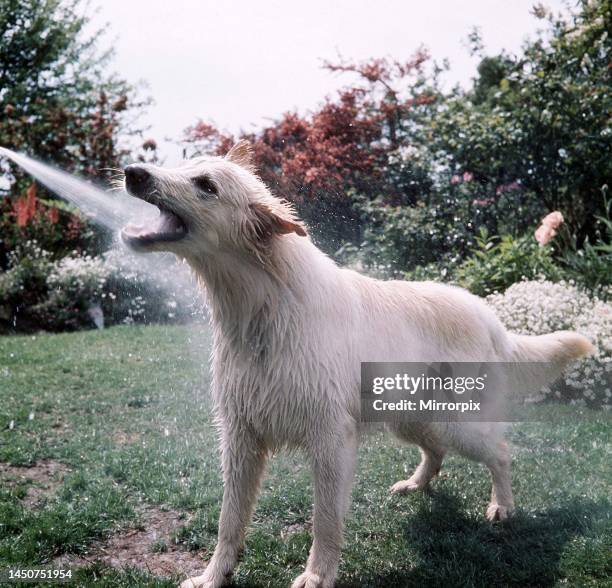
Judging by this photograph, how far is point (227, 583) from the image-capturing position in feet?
8.45

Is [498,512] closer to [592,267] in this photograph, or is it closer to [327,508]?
[327,508]

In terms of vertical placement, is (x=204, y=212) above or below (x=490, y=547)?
above

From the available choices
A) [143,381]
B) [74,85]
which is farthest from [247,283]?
[74,85]

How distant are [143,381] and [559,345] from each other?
3.89m

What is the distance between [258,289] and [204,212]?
40cm

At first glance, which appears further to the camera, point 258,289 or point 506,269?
point 506,269

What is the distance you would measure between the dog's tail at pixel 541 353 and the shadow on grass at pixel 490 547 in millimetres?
757

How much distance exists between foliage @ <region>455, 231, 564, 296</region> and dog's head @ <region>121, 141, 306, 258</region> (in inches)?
177

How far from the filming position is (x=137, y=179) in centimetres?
215

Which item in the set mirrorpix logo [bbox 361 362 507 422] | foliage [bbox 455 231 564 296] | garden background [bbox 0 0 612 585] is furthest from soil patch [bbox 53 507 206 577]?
foliage [bbox 455 231 564 296]

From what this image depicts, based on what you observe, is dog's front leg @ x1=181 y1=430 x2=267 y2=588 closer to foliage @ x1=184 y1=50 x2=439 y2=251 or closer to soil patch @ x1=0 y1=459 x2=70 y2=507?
soil patch @ x1=0 y1=459 x2=70 y2=507

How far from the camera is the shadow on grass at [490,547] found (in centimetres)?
260

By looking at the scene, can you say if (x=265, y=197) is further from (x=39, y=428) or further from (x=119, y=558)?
(x=39, y=428)

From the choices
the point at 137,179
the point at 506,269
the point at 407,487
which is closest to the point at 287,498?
the point at 407,487
